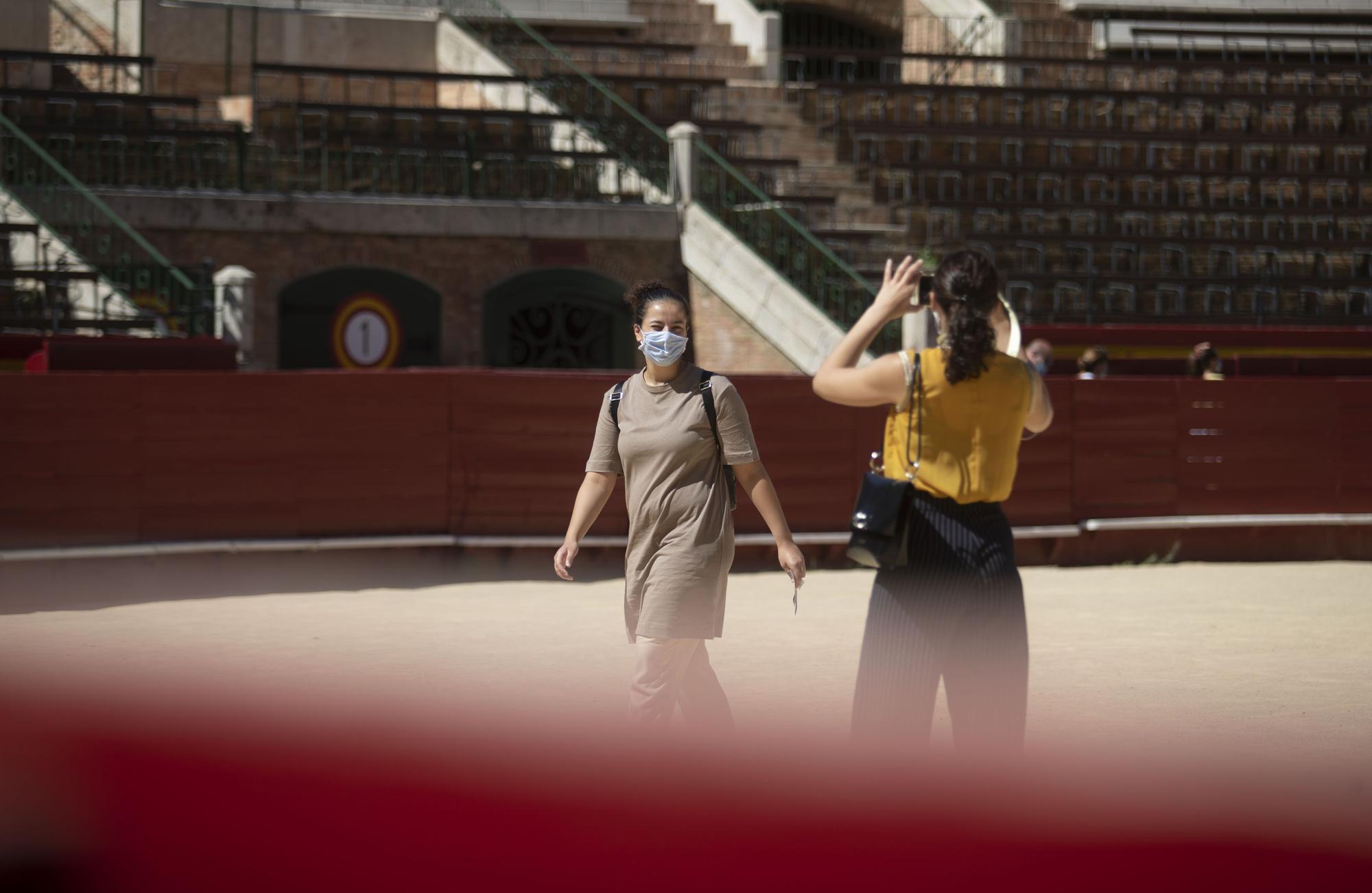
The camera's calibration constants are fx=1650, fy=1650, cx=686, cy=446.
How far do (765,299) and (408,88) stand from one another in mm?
6687

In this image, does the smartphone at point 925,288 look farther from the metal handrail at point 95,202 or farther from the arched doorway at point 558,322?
the arched doorway at point 558,322

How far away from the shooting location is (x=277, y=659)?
7.35 m

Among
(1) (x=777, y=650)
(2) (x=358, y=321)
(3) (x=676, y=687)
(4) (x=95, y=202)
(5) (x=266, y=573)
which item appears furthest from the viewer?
(2) (x=358, y=321)

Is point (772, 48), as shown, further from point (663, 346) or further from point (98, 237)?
point (663, 346)

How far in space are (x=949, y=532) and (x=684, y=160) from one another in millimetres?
14801

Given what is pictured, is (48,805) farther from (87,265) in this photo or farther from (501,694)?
(87,265)

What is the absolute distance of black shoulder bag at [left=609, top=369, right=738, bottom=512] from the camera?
171 inches

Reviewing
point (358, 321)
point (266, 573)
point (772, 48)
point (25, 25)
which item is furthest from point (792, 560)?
point (772, 48)

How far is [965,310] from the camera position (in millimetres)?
3488

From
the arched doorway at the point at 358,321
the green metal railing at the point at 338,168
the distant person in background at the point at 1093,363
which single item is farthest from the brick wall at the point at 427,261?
the distant person in background at the point at 1093,363

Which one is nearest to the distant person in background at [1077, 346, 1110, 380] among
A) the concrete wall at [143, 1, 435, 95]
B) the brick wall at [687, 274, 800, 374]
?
the brick wall at [687, 274, 800, 374]

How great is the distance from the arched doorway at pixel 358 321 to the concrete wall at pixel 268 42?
175 inches

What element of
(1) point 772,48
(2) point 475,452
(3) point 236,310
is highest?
(1) point 772,48

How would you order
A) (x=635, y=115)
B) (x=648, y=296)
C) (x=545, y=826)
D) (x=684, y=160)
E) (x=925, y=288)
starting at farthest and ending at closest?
(x=635, y=115) < (x=684, y=160) < (x=648, y=296) < (x=925, y=288) < (x=545, y=826)
